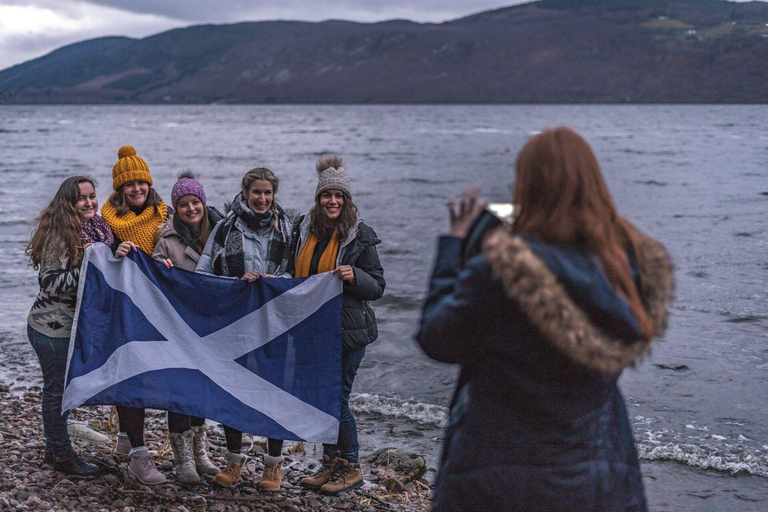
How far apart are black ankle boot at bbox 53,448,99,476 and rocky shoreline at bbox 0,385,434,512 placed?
0.16ft

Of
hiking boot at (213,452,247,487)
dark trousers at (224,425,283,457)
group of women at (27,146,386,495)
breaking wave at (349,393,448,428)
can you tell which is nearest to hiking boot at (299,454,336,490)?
group of women at (27,146,386,495)

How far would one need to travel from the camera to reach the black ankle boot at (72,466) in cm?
522

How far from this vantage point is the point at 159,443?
6723mm

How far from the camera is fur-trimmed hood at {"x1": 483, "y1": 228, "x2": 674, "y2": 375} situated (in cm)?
222

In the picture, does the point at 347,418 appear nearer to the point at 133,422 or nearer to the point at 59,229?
the point at 133,422

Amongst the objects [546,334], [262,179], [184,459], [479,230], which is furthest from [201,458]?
[546,334]

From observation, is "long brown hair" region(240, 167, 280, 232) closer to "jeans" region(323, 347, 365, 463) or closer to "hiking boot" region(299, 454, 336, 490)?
"jeans" region(323, 347, 365, 463)

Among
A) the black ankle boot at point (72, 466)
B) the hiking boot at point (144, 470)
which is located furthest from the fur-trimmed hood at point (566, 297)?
the black ankle boot at point (72, 466)

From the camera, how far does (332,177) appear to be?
513 cm

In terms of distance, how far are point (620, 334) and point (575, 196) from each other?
48cm

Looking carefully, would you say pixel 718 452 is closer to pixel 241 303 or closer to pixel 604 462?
pixel 241 303

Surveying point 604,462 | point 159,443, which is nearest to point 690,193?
point 159,443

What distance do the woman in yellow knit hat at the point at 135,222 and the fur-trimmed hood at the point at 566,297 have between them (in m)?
3.60

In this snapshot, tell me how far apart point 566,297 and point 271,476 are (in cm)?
380
